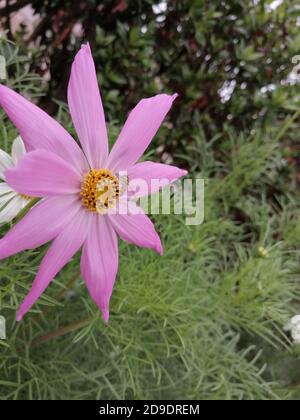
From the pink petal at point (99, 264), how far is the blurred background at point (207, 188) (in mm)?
295

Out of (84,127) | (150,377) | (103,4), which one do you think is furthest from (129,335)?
(103,4)

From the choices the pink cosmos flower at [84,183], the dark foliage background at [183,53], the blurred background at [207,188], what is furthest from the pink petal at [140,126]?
the dark foliage background at [183,53]

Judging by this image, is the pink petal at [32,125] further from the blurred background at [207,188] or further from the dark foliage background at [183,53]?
the dark foliage background at [183,53]

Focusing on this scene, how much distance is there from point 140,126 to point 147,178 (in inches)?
1.6

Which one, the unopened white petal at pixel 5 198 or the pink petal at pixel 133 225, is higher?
the unopened white petal at pixel 5 198

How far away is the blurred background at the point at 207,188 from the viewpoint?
795mm

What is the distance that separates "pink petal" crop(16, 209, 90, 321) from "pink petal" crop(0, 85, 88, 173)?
57mm

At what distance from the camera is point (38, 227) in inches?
14.1

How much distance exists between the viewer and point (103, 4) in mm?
1157

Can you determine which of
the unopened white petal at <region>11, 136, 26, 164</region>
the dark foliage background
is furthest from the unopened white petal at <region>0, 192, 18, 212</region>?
the dark foliage background

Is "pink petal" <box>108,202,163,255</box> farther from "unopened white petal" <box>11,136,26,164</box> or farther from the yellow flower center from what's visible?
"unopened white petal" <box>11,136,26,164</box>

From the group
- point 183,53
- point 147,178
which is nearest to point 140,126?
point 147,178

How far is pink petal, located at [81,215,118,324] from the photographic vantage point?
39 cm

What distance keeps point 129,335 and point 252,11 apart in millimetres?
833
